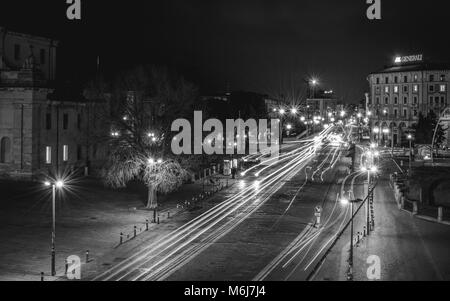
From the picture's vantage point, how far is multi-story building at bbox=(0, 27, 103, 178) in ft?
197

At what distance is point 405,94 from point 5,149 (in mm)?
93092

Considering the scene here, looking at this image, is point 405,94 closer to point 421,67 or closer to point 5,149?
point 421,67

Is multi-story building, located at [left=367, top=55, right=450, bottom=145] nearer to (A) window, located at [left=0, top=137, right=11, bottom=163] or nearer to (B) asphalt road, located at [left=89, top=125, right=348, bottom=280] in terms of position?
(B) asphalt road, located at [left=89, top=125, right=348, bottom=280]

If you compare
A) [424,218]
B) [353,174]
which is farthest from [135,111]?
[353,174]

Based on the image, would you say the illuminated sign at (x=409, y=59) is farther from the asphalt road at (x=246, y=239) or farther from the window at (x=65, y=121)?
the window at (x=65, y=121)

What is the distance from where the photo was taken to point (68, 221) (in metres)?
40.9

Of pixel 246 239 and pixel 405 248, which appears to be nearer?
pixel 405 248

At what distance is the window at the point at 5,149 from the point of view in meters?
61.3

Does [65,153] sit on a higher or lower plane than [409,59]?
lower

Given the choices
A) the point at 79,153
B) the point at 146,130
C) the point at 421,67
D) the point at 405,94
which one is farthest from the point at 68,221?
the point at 421,67

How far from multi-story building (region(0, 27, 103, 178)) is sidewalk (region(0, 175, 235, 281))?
473 cm

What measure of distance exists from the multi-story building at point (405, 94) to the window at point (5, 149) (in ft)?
261

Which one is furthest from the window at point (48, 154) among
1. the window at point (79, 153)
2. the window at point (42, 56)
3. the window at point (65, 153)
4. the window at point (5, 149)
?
the window at point (42, 56)
